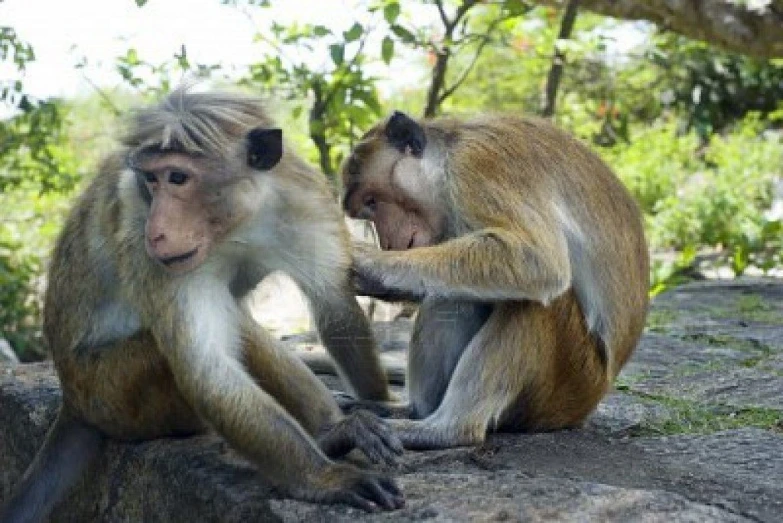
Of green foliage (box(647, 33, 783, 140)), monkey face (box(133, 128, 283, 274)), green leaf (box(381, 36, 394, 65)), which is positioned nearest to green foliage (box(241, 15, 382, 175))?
green leaf (box(381, 36, 394, 65))

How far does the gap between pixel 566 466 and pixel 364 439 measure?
0.69 metres

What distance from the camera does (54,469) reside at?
4.38m

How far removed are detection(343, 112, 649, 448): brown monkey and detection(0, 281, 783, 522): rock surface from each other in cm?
21

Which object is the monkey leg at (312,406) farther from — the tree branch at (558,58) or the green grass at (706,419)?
the tree branch at (558,58)

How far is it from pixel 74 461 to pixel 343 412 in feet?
3.36

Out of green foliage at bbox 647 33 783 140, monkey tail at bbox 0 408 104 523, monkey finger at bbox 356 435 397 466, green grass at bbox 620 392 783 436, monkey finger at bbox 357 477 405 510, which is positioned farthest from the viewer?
green foliage at bbox 647 33 783 140

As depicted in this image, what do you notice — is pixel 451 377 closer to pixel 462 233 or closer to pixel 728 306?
pixel 462 233

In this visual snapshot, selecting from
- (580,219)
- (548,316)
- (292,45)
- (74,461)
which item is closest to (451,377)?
(548,316)

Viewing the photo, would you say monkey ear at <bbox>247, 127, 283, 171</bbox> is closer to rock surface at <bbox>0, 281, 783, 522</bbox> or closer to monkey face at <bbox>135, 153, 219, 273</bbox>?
monkey face at <bbox>135, 153, 219, 273</bbox>

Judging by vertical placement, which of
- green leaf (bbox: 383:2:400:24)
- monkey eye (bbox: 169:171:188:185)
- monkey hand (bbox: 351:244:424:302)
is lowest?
monkey hand (bbox: 351:244:424:302)

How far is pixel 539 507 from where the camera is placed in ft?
11.1

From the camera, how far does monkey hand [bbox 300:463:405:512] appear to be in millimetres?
3480

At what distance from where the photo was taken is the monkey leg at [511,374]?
400 cm

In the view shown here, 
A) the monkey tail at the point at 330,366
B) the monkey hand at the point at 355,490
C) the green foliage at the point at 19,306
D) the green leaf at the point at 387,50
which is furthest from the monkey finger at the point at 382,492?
the green foliage at the point at 19,306
